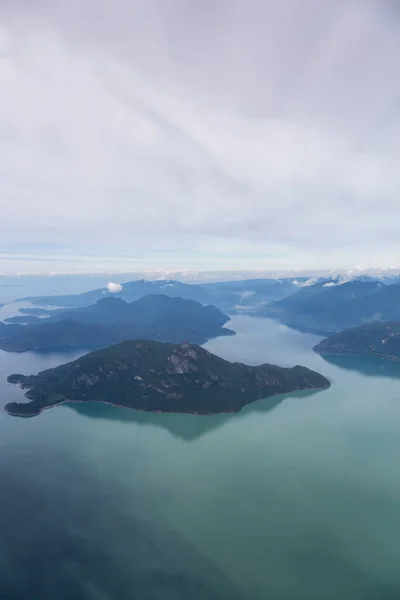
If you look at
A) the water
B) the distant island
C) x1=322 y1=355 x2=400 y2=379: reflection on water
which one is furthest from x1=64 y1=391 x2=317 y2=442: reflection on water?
x1=322 y1=355 x2=400 y2=379: reflection on water

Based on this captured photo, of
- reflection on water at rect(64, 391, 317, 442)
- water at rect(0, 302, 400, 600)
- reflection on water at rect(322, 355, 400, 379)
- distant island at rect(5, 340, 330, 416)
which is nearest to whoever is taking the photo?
water at rect(0, 302, 400, 600)

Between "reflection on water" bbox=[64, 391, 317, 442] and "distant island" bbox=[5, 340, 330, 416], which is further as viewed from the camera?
"distant island" bbox=[5, 340, 330, 416]

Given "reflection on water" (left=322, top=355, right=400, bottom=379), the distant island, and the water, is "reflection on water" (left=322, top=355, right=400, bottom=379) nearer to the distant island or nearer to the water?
the distant island

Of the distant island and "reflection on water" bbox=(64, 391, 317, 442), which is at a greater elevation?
the distant island

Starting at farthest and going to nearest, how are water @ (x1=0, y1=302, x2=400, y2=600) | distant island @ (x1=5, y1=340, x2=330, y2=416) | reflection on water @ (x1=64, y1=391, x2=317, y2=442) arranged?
distant island @ (x1=5, y1=340, x2=330, y2=416) < reflection on water @ (x1=64, y1=391, x2=317, y2=442) < water @ (x1=0, y1=302, x2=400, y2=600)

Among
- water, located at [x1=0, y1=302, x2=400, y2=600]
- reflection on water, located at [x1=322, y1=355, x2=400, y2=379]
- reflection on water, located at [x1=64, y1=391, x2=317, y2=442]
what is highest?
water, located at [x1=0, y1=302, x2=400, y2=600]

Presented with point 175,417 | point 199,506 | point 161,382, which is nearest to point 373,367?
point 161,382
